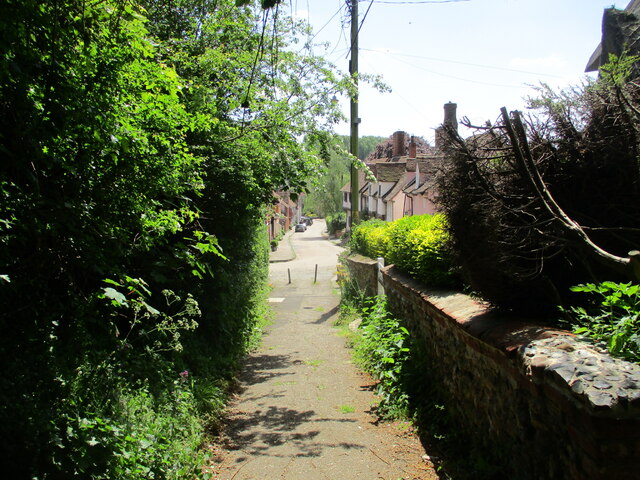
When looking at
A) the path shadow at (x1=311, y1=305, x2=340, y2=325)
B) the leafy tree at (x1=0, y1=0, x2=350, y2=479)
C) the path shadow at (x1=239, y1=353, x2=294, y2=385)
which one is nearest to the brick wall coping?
the leafy tree at (x1=0, y1=0, x2=350, y2=479)

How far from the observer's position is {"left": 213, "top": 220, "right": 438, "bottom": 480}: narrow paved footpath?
4.97 m

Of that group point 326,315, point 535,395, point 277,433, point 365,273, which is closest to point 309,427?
point 277,433

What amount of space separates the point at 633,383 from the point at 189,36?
336 inches

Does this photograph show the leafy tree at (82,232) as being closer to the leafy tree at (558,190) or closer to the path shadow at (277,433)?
the path shadow at (277,433)

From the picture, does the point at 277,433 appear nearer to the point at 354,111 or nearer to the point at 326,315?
the point at 326,315

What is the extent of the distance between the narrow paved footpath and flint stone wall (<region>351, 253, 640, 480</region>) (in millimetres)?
892

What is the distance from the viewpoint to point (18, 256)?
3547 millimetres

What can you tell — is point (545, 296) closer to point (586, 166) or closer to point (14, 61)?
point (586, 166)

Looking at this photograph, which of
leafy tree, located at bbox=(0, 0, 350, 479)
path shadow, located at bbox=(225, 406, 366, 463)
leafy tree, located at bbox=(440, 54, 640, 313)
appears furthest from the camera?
path shadow, located at bbox=(225, 406, 366, 463)

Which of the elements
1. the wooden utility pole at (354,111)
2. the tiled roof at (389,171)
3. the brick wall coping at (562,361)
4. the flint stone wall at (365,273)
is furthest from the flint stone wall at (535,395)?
the tiled roof at (389,171)

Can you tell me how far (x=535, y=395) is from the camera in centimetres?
330

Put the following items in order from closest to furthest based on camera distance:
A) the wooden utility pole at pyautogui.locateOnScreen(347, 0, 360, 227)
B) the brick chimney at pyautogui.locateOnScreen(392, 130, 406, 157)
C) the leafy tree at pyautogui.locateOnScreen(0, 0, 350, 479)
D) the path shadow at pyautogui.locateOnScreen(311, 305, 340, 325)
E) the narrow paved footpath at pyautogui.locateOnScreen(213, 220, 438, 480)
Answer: the leafy tree at pyautogui.locateOnScreen(0, 0, 350, 479) < the narrow paved footpath at pyautogui.locateOnScreen(213, 220, 438, 480) < the wooden utility pole at pyautogui.locateOnScreen(347, 0, 360, 227) < the path shadow at pyautogui.locateOnScreen(311, 305, 340, 325) < the brick chimney at pyautogui.locateOnScreen(392, 130, 406, 157)

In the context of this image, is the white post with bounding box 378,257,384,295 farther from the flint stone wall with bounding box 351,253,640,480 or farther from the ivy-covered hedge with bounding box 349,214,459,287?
the flint stone wall with bounding box 351,253,640,480

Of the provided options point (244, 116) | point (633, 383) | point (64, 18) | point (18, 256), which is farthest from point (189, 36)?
point (633, 383)
